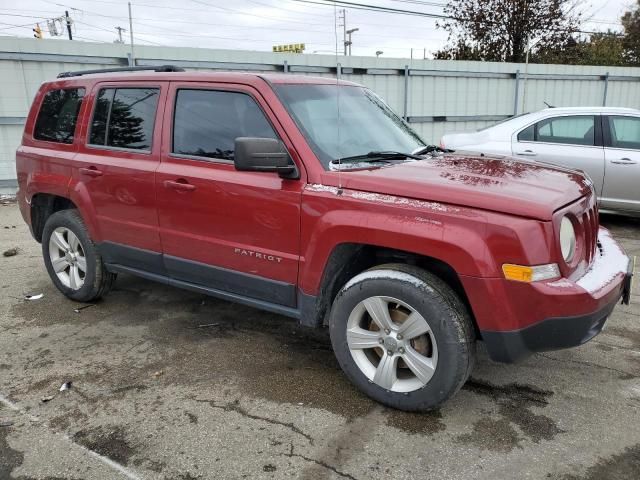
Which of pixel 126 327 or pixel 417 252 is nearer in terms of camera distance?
pixel 417 252

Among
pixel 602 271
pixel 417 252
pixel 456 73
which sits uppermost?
pixel 456 73

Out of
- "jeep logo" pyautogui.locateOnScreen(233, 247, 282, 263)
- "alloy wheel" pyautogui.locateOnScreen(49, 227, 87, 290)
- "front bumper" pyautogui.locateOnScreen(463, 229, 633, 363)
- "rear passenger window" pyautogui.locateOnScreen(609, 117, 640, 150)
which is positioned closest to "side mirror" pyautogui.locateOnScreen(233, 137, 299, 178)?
"jeep logo" pyautogui.locateOnScreen(233, 247, 282, 263)

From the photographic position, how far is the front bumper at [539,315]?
2611 millimetres

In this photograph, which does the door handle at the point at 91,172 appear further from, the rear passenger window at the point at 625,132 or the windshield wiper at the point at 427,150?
the rear passenger window at the point at 625,132

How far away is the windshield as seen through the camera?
336 centimetres

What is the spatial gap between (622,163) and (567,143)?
70 cm

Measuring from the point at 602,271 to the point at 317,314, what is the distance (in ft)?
5.36

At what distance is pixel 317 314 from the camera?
3.29m

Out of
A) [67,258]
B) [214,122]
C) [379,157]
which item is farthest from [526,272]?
[67,258]

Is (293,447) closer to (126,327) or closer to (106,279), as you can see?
(126,327)

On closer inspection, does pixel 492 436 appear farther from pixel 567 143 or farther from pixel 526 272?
pixel 567 143

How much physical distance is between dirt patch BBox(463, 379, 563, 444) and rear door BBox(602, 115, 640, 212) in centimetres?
460

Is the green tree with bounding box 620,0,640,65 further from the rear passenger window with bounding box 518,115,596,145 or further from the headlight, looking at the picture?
the headlight

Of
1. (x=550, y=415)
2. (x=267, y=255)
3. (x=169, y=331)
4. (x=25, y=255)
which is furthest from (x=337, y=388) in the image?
(x=25, y=255)
